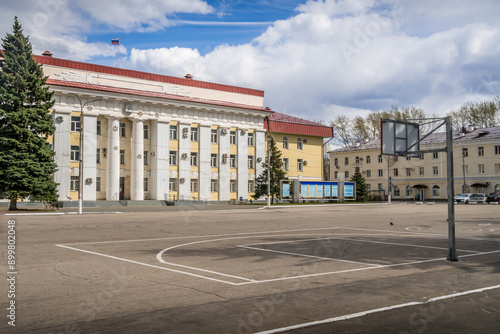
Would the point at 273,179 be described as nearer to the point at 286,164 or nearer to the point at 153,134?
the point at 286,164

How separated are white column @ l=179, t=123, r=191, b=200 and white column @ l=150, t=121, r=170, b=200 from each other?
179 cm

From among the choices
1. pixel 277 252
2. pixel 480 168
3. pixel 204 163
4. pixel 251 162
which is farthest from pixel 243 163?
pixel 277 252

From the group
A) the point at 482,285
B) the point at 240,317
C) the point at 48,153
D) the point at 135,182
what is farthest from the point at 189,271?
the point at 135,182

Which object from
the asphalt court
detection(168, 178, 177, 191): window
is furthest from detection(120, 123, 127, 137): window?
the asphalt court

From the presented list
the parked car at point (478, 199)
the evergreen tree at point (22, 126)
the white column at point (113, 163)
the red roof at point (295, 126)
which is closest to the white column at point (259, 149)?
the red roof at point (295, 126)

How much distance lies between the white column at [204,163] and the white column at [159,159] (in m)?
4.70

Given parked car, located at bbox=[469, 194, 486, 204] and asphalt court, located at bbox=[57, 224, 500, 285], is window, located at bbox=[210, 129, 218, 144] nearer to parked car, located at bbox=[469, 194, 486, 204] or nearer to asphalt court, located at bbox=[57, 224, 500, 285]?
parked car, located at bbox=[469, 194, 486, 204]

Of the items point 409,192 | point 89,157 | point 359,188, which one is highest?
point 89,157

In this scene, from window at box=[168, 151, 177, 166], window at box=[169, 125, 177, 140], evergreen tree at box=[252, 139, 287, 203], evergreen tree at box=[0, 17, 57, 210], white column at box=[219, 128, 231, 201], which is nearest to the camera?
evergreen tree at box=[0, 17, 57, 210]

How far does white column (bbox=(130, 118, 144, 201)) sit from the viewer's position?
170 feet

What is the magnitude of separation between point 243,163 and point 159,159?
12.1 metres

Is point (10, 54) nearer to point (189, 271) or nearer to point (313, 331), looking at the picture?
point (189, 271)

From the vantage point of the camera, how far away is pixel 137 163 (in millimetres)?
51875

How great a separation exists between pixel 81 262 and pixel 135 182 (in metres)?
42.0
